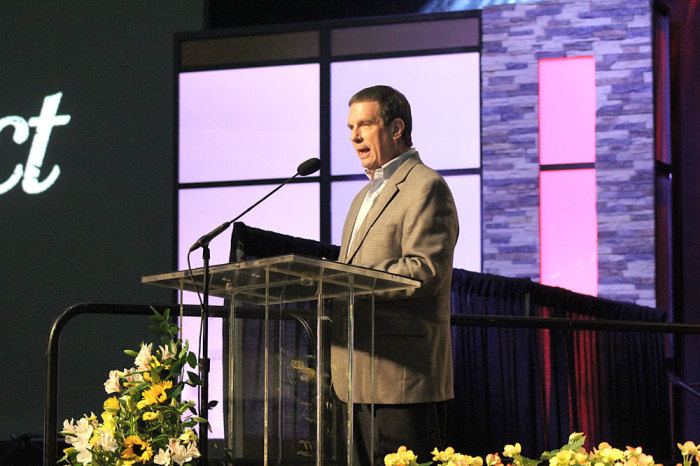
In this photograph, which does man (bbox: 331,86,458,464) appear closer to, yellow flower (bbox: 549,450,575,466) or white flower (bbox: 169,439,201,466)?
white flower (bbox: 169,439,201,466)

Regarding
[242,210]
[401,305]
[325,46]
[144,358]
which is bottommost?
[144,358]

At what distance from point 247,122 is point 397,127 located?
6.26 metres

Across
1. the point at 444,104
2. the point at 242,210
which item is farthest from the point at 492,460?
the point at 242,210

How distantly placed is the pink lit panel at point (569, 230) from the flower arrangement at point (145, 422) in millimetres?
6051

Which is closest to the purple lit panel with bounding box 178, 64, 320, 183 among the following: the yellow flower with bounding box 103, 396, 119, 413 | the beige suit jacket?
the beige suit jacket

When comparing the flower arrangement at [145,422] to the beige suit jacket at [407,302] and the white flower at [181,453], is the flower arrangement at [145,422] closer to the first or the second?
the white flower at [181,453]

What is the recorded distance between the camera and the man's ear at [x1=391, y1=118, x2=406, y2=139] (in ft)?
8.25

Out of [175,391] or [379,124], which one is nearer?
[175,391]

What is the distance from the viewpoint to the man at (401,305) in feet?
7.23

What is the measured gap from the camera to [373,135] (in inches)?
98.6

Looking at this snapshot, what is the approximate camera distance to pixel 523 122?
8219 mm

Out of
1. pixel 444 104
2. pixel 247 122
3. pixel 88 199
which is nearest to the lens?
pixel 444 104

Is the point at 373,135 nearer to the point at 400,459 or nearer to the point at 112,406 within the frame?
the point at 112,406

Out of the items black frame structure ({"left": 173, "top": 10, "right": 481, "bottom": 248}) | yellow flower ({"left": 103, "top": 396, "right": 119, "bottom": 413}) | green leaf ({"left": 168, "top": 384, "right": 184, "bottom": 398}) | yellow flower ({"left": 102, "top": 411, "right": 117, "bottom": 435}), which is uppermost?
black frame structure ({"left": 173, "top": 10, "right": 481, "bottom": 248})
